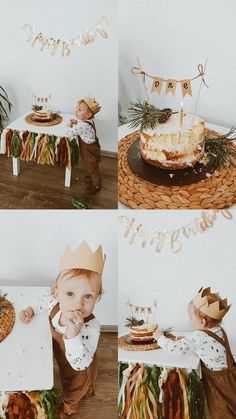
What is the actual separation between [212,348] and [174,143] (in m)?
0.55

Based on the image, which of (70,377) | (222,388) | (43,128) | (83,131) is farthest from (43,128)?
(222,388)

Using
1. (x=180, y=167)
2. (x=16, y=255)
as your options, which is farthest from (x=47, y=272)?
(x=180, y=167)

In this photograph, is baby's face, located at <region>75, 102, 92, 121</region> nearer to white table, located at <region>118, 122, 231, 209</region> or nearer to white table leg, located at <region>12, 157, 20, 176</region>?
white table, located at <region>118, 122, 231, 209</region>

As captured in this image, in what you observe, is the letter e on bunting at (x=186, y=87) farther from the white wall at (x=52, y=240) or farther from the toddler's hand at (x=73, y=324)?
the toddler's hand at (x=73, y=324)

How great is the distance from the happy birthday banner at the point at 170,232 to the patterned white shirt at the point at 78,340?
0.82 ft

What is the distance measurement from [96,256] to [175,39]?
60 centimetres

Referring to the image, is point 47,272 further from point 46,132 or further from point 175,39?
point 175,39

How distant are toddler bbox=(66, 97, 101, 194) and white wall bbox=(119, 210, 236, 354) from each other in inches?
5.7

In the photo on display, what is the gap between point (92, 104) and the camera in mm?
1449

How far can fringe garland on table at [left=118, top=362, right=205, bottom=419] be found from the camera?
146 cm

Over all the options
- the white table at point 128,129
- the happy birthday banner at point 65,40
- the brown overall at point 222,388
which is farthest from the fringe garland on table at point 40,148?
the brown overall at point 222,388

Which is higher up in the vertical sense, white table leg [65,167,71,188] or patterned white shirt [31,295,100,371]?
white table leg [65,167,71,188]

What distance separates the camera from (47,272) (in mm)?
1516

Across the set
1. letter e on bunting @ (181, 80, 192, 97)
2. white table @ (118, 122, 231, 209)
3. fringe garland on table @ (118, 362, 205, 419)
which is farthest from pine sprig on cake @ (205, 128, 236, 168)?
fringe garland on table @ (118, 362, 205, 419)
